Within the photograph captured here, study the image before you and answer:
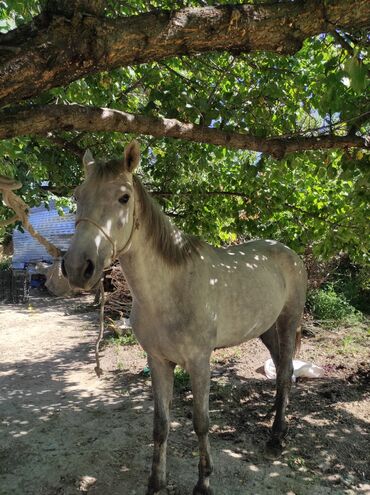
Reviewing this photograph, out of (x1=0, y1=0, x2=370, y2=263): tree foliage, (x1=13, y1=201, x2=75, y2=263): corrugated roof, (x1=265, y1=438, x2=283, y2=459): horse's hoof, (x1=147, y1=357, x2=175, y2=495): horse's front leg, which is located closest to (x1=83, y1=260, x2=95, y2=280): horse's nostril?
(x1=147, y1=357, x2=175, y2=495): horse's front leg

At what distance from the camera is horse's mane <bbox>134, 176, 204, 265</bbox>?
2432 mm

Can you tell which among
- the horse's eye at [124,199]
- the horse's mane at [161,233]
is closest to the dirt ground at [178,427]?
the horse's mane at [161,233]

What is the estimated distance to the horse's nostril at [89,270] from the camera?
1.88 meters

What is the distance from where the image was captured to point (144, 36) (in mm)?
1767

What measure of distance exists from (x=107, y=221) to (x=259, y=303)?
6.03ft

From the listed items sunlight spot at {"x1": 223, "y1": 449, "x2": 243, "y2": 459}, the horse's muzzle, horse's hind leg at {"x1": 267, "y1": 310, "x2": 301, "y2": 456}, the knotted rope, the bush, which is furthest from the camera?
the bush

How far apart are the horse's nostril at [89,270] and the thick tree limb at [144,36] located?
0.83 m

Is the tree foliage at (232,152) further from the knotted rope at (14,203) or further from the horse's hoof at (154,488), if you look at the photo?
the horse's hoof at (154,488)

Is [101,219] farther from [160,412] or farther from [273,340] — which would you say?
[273,340]

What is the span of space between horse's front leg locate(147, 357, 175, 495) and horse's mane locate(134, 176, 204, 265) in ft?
2.81

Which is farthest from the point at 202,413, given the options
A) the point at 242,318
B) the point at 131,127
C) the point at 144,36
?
the point at 144,36

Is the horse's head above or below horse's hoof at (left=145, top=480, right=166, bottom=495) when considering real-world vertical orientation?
above

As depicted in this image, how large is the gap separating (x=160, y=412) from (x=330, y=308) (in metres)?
7.29

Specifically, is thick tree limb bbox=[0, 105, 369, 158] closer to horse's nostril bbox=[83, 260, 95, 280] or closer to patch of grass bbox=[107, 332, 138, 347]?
horse's nostril bbox=[83, 260, 95, 280]
